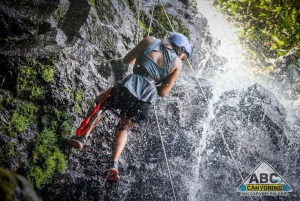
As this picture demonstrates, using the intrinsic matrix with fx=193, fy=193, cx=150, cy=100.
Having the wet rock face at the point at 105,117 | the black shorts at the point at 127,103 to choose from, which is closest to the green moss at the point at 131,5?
the wet rock face at the point at 105,117

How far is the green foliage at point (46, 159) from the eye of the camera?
2.80 meters

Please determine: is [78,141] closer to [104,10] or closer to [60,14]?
[60,14]

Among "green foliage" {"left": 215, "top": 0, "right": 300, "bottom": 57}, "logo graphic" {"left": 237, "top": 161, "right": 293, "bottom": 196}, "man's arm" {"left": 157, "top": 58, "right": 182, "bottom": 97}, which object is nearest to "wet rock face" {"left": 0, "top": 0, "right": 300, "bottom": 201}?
"logo graphic" {"left": 237, "top": 161, "right": 293, "bottom": 196}

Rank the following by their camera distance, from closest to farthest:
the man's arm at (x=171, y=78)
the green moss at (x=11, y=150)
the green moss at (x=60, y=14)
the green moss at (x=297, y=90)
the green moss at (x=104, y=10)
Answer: the green moss at (x=11, y=150) < the man's arm at (x=171, y=78) < the green moss at (x=60, y=14) < the green moss at (x=104, y=10) < the green moss at (x=297, y=90)

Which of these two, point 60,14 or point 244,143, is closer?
point 60,14

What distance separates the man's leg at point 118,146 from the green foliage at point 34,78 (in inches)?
54.7

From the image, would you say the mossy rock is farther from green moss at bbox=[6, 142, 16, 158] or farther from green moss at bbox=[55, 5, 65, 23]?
green moss at bbox=[55, 5, 65, 23]

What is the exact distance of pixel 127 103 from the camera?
9.78 ft

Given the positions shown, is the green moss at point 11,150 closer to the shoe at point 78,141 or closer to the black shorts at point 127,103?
the shoe at point 78,141

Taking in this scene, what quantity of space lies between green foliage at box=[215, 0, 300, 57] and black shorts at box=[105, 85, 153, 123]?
392 centimetres

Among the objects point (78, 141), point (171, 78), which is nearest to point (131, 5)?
point (171, 78)

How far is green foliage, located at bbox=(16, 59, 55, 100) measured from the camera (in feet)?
10.1

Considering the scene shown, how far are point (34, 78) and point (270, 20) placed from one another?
5701mm

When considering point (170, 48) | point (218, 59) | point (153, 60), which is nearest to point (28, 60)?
point (153, 60)
